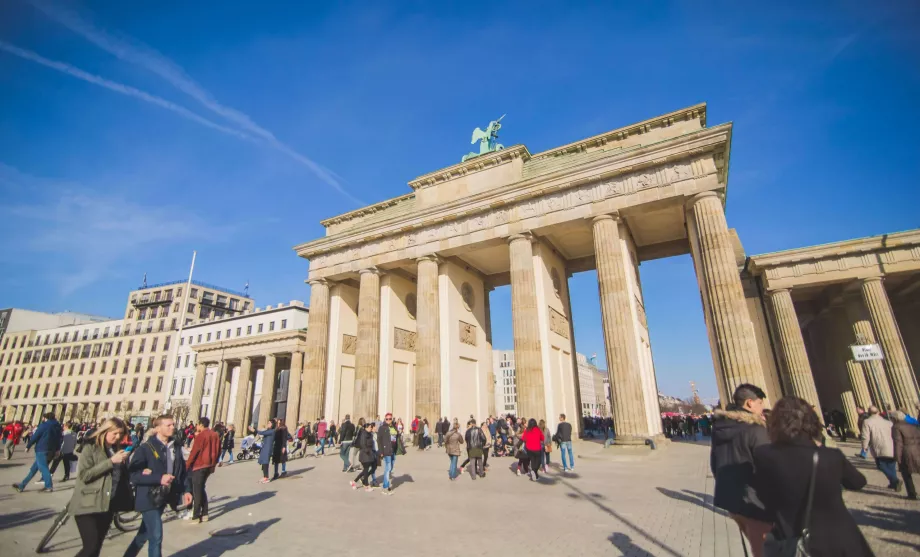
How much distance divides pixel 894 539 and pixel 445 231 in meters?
20.8

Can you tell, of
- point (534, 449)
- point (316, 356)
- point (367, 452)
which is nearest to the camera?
point (367, 452)

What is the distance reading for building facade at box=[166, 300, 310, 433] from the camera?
40125mm

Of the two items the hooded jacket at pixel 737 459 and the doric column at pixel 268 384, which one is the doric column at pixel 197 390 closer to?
the doric column at pixel 268 384

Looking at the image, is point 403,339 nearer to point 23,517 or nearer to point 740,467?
point 23,517

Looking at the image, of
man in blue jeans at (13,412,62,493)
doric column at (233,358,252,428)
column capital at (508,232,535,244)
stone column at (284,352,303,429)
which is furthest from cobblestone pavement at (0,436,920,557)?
doric column at (233,358,252,428)

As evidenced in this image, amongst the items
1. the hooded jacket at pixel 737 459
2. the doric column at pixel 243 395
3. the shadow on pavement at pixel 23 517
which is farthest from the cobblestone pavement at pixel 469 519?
the doric column at pixel 243 395

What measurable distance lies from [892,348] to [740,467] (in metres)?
23.1

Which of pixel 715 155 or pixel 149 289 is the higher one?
pixel 149 289

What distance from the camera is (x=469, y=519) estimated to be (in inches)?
266

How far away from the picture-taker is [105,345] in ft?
205

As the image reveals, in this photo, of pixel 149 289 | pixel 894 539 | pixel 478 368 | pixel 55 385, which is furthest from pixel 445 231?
pixel 55 385

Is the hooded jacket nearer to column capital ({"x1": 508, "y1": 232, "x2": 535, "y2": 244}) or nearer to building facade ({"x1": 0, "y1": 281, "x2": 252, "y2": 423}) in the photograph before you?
column capital ({"x1": 508, "y1": 232, "x2": 535, "y2": 244})

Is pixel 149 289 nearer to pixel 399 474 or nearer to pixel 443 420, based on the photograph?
pixel 443 420

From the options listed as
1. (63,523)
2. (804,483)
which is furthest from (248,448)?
(804,483)
